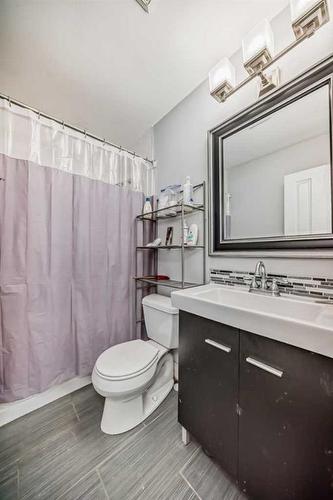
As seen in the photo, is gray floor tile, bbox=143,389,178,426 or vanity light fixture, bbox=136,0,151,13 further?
gray floor tile, bbox=143,389,178,426

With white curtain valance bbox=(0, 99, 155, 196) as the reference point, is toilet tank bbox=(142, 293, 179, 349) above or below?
below

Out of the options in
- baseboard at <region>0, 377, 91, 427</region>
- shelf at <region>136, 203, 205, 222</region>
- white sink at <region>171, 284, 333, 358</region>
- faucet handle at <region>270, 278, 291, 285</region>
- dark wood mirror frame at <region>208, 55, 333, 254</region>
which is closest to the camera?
white sink at <region>171, 284, 333, 358</region>

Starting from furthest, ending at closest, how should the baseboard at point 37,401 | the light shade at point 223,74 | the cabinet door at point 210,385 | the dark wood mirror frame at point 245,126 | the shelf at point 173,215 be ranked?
1. the shelf at point 173,215
2. the baseboard at point 37,401
3. the light shade at point 223,74
4. the dark wood mirror frame at point 245,126
5. the cabinet door at point 210,385


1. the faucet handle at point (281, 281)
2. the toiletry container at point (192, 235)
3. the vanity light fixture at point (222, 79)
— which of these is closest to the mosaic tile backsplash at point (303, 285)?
the faucet handle at point (281, 281)

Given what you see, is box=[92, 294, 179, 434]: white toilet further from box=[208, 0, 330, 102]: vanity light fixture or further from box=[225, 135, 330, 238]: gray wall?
box=[208, 0, 330, 102]: vanity light fixture

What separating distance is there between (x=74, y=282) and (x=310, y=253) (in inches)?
58.9

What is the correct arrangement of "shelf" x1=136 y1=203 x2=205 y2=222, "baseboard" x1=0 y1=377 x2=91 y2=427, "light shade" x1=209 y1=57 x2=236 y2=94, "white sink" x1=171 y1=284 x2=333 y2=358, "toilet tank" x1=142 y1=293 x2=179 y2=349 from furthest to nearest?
"shelf" x1=136 y1=203 x2=205 y2=222 < "toilet tank" x1=142 y1=293 x2=179 y2=349 < "baseboard" x1=0 y1=377 x2=91 y2=427 < "light shade" x1=209 y1=57 x2=236 y2=94 < "white sink" x1=171 y1=284 x2=333 y2=358

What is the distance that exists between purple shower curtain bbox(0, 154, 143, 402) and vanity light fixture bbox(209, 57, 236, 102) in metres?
0.97

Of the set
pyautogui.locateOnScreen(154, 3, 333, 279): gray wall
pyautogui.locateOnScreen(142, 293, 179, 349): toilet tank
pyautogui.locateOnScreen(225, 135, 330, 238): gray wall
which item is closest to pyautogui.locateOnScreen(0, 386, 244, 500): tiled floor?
pyautogui.locateOnScreen(142, 293, 179, 349): toilet tank

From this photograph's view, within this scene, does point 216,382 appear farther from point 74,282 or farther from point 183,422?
point 74,282

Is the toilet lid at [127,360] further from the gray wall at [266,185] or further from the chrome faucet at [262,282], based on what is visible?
the gray wall at [266,185]

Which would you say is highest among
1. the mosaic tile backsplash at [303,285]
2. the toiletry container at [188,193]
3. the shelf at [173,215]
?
the toiletry container at [188,193]

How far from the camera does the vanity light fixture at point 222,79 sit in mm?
1087

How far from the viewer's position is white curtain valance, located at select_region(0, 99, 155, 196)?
1.18 metres
